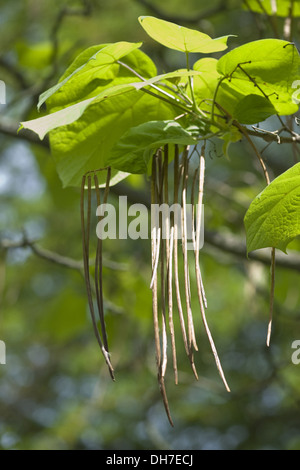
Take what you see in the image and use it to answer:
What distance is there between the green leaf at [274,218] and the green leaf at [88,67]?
199 mm

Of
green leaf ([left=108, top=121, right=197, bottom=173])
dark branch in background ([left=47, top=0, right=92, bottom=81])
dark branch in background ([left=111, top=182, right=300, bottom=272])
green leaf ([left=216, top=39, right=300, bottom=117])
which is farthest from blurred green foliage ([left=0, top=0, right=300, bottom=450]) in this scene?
green leaf ([left=108, top=121, right=197, bottom=173])

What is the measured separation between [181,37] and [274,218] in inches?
8.0

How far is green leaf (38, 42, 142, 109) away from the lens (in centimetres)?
54

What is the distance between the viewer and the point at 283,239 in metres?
0.58

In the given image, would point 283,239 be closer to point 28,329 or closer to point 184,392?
point 184,392

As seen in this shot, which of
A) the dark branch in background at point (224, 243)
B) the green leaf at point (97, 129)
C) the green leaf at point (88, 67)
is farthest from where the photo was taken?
the dark branch in background at point (224, 243)

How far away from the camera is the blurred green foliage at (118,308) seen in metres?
1.68

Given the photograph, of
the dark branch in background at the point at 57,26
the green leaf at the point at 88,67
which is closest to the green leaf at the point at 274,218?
the green leaf at the point at 88,67

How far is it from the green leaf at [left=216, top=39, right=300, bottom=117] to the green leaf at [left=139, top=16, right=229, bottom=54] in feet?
0.06

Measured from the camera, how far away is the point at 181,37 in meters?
0.56

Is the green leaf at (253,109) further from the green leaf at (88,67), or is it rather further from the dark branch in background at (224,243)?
the dark branch in background at (224,243)

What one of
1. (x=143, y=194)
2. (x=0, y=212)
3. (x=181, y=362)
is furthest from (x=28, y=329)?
(x=143, y=194)

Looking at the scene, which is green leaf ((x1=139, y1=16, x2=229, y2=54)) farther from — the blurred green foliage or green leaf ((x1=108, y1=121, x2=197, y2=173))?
the blurred green foliage
